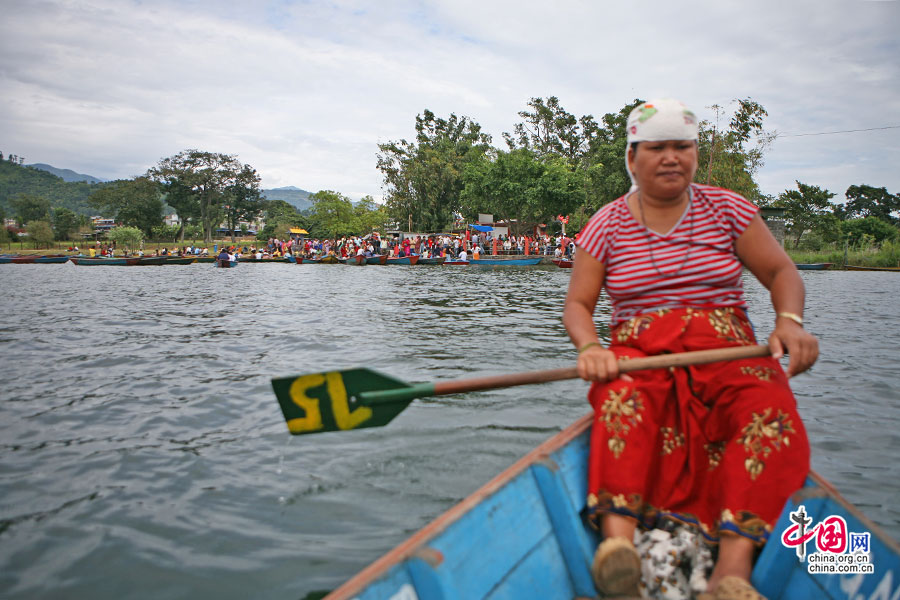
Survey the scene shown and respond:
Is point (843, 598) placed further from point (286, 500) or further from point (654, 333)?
point (286, 500)

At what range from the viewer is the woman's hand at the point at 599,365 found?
1.90 meters

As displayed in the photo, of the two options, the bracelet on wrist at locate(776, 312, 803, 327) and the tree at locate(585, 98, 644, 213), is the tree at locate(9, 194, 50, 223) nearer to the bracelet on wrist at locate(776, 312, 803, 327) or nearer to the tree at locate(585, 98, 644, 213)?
the tree at locate(585, 98, 644, 213)

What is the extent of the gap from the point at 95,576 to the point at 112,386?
353cm

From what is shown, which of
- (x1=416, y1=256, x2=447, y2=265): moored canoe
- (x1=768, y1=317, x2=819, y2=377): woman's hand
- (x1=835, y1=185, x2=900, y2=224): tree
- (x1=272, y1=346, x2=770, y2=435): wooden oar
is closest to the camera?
(x1=768, y1=317, x2=819, y2=377): woman's hand

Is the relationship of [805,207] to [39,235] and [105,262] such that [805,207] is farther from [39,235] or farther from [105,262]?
[39,235]

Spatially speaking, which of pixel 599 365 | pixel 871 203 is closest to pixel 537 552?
pixel 599 365

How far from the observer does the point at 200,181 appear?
6812 centimetres

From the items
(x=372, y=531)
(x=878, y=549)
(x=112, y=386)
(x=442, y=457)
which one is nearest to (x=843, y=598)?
(x=878, y=549)

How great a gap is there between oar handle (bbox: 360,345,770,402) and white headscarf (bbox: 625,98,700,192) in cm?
77

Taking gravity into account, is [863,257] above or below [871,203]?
below

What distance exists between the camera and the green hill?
126938 millimetres

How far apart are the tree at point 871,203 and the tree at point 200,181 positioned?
69.2 m

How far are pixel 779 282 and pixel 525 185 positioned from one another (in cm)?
3521

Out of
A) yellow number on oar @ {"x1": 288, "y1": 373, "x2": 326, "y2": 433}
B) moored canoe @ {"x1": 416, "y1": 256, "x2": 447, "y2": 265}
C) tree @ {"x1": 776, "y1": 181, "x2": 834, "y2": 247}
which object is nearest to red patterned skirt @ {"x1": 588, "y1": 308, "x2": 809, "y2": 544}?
yellow number on oar @ {"x1": 288, "y1": 373, "x2": 326, "y2": 433}
